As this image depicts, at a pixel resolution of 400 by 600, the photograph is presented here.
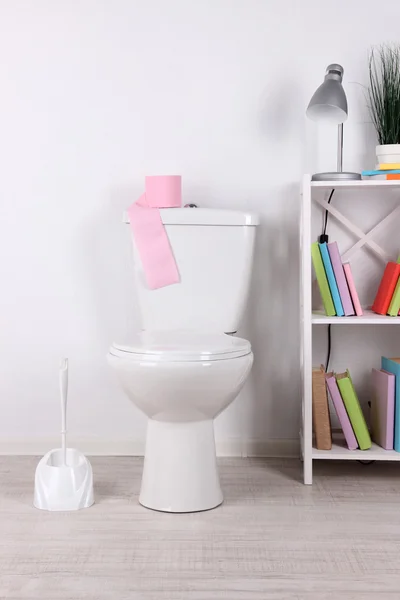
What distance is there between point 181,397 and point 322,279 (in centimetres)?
65

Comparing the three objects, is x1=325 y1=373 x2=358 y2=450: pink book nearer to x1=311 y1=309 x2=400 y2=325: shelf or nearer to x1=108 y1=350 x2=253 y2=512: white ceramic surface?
x1=311 y1=309 x2=400 y2=325: shelf

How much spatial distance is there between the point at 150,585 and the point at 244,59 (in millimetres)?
1746

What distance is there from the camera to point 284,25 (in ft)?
8.86

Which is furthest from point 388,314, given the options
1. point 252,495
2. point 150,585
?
point 150,585

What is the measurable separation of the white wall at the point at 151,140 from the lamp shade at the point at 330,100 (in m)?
0.21

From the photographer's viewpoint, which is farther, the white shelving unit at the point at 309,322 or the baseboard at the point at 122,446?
the baseboard at the point at 122,446

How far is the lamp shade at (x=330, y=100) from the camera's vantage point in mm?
2441

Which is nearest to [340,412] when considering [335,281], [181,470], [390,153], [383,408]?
[383,408]

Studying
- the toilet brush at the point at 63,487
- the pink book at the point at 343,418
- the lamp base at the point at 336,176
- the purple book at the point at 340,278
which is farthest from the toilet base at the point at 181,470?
the lamp base at the point at 336,176

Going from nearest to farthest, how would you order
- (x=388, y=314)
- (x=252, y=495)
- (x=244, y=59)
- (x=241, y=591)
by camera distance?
(x=241, y=591) < (x=252, y=495) < (x=388, y=314) < (x=244, y=59)

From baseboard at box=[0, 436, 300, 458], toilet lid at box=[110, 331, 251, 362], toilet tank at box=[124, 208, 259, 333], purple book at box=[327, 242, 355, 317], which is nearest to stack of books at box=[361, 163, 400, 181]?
purple book at box=[327, 242, 355, 317]

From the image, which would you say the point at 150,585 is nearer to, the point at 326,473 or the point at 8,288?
the point at 326,473

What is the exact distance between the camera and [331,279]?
2.50m

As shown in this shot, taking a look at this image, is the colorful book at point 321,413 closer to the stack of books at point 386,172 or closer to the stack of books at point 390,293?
the stack of books at point 390,293
